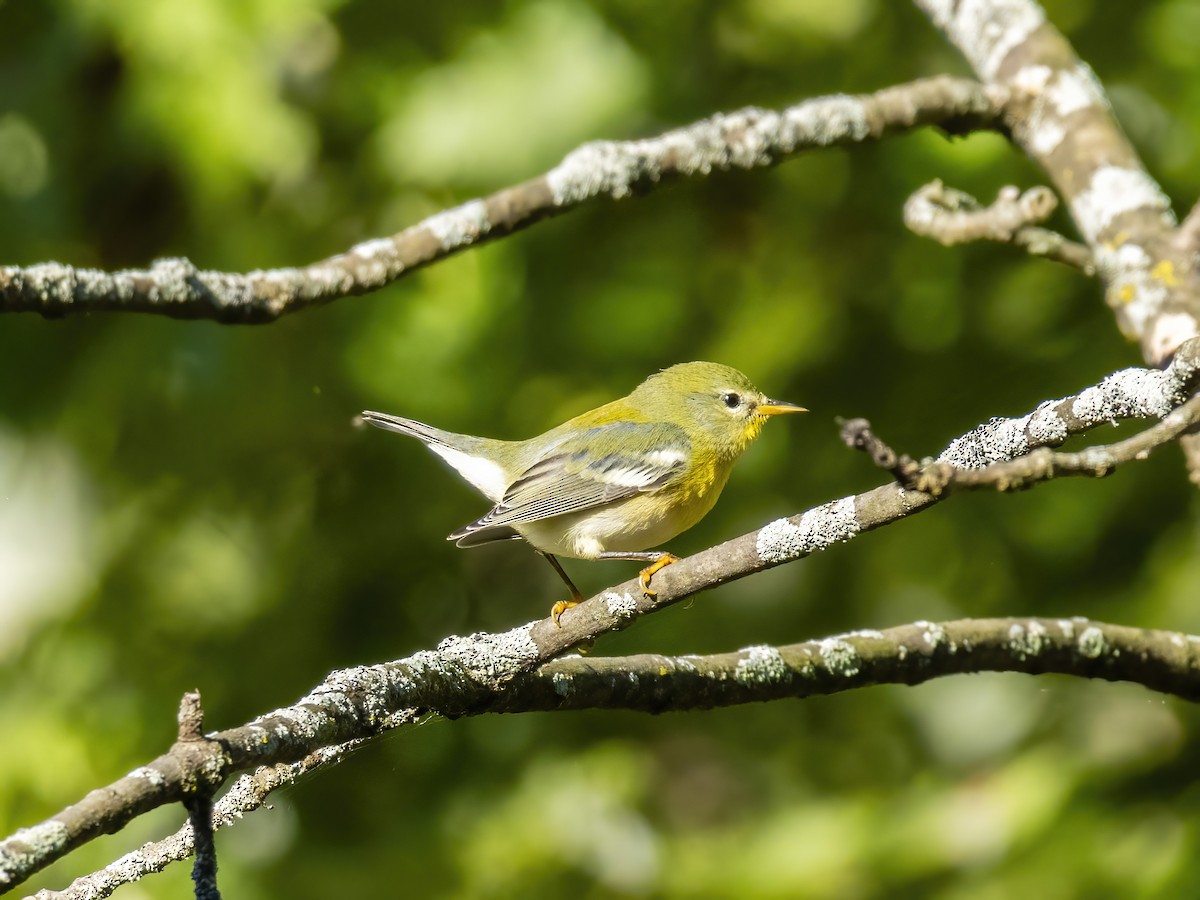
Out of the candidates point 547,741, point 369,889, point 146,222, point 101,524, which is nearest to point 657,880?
point 547,741

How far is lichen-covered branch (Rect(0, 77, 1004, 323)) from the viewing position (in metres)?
2.30

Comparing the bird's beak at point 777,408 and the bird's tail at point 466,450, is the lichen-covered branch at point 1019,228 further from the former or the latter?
the bird's tail at point 466,450

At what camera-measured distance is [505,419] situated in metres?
3.66

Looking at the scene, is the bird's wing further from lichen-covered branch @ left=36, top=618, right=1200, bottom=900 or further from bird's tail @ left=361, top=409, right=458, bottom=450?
lichen-covered branch @ left=36, top=618, right=1200, bottom=900

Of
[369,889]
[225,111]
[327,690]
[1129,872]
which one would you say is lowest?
[1129,872]

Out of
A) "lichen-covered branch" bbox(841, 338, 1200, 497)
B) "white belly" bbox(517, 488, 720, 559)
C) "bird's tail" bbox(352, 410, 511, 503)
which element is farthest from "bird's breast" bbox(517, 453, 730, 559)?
"lichen-covered branch" bbox(841, 338, 1200, 497)

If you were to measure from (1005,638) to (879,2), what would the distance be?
2.26m

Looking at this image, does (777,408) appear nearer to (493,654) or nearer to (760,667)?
(760,667)

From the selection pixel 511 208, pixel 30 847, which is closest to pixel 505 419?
pixel 511 208

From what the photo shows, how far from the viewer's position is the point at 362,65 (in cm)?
341

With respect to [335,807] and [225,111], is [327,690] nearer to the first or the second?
[335,807]

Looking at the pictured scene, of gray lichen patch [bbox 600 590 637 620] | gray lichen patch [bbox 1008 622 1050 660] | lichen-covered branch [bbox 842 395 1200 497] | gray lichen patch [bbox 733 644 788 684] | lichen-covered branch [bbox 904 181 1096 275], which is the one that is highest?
lichen-covered branch [bbox 904 181 1096 275]

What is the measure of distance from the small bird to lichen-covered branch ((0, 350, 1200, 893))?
1494 mm

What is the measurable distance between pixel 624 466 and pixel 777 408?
64 centimetres
